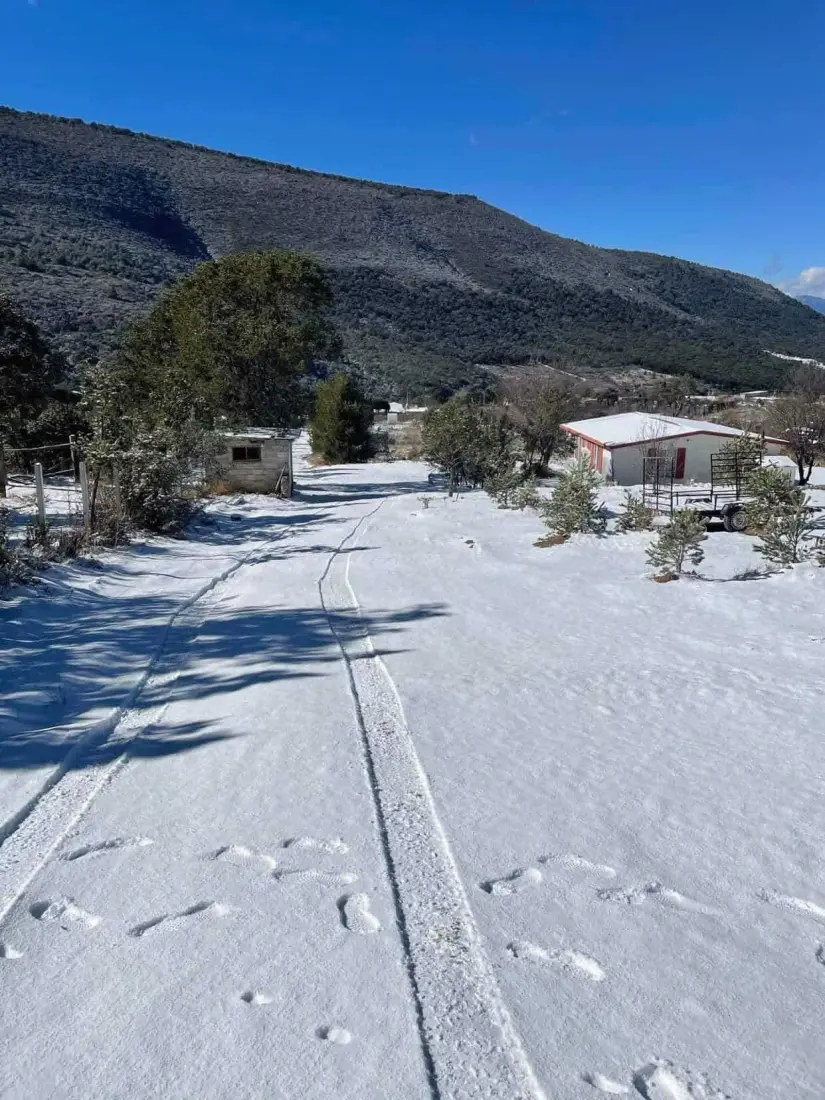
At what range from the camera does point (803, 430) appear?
81.9 ft

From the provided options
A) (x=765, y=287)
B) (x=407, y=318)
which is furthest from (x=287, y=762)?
(x=765, y=287)

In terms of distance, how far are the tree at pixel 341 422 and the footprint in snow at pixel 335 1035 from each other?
109 feet

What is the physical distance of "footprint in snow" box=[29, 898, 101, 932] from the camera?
290 centimetres

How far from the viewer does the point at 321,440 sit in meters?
37.4

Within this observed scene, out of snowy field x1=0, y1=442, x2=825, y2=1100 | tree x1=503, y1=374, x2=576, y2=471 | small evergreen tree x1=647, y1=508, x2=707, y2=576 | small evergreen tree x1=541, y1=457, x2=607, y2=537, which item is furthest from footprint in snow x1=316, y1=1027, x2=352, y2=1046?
tree x1=503, y1=374, x2=576, y2=471

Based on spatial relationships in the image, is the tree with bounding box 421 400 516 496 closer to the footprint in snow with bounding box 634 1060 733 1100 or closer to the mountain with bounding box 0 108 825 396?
the footprint in snow with bounding box 634 1060 733 1100

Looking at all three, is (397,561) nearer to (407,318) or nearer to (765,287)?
(407,318)

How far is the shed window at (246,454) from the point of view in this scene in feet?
75.4

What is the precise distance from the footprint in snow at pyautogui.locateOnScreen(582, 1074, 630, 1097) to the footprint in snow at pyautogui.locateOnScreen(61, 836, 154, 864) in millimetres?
2108

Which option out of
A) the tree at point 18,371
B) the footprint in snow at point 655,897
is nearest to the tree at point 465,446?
the tree at point 18,371

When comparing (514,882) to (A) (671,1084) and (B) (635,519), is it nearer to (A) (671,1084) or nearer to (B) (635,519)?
(A) (671,1084)

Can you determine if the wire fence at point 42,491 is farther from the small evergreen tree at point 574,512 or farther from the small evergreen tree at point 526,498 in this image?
the small evergreen tree at point 526,498

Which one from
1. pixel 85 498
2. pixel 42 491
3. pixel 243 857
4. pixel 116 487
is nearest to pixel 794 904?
pixel 243 857

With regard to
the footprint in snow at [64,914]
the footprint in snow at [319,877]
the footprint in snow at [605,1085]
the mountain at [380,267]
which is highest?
the mountain at [380,267]
